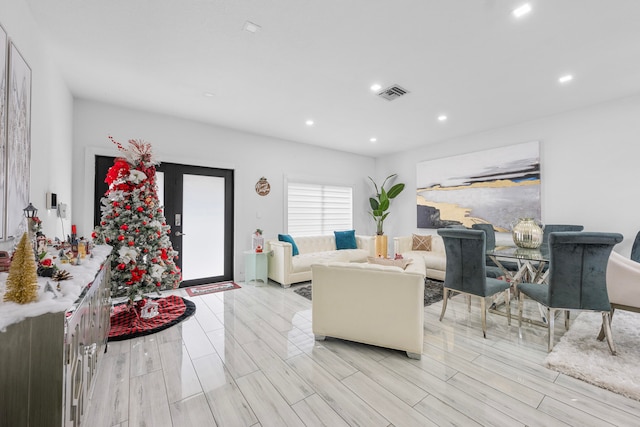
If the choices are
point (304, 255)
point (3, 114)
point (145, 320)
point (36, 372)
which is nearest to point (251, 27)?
point (3, 114)

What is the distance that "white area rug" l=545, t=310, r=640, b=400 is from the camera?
1910 mm

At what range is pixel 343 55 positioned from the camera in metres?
2.63

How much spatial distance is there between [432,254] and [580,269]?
2.92 meters

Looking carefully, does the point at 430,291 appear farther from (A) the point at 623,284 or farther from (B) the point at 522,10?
(B) the point at 522,10

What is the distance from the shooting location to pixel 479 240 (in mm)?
2711

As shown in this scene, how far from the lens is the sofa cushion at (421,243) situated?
18.0ft

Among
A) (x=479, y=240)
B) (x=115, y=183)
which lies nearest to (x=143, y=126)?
(x=115, y=183)

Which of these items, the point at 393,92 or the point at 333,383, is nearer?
the point at 333,383

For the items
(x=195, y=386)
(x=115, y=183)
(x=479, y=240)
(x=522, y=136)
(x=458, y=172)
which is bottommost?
(x=195, y=386)

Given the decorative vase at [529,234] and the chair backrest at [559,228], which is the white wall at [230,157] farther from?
the decorative vase at [529,234]

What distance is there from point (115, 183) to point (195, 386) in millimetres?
2214

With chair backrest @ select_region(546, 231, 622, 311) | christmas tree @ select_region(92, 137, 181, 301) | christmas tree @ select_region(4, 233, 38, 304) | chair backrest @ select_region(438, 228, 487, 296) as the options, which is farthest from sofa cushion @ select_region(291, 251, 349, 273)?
christmas tree @ select_region(4, 233, 38, 304)

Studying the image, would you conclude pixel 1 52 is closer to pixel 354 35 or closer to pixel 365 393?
pixel 354 35

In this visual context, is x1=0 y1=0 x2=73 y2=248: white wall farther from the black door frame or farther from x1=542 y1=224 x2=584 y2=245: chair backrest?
x1=542 y1=224 x2=584 y2=245: chair backrest
